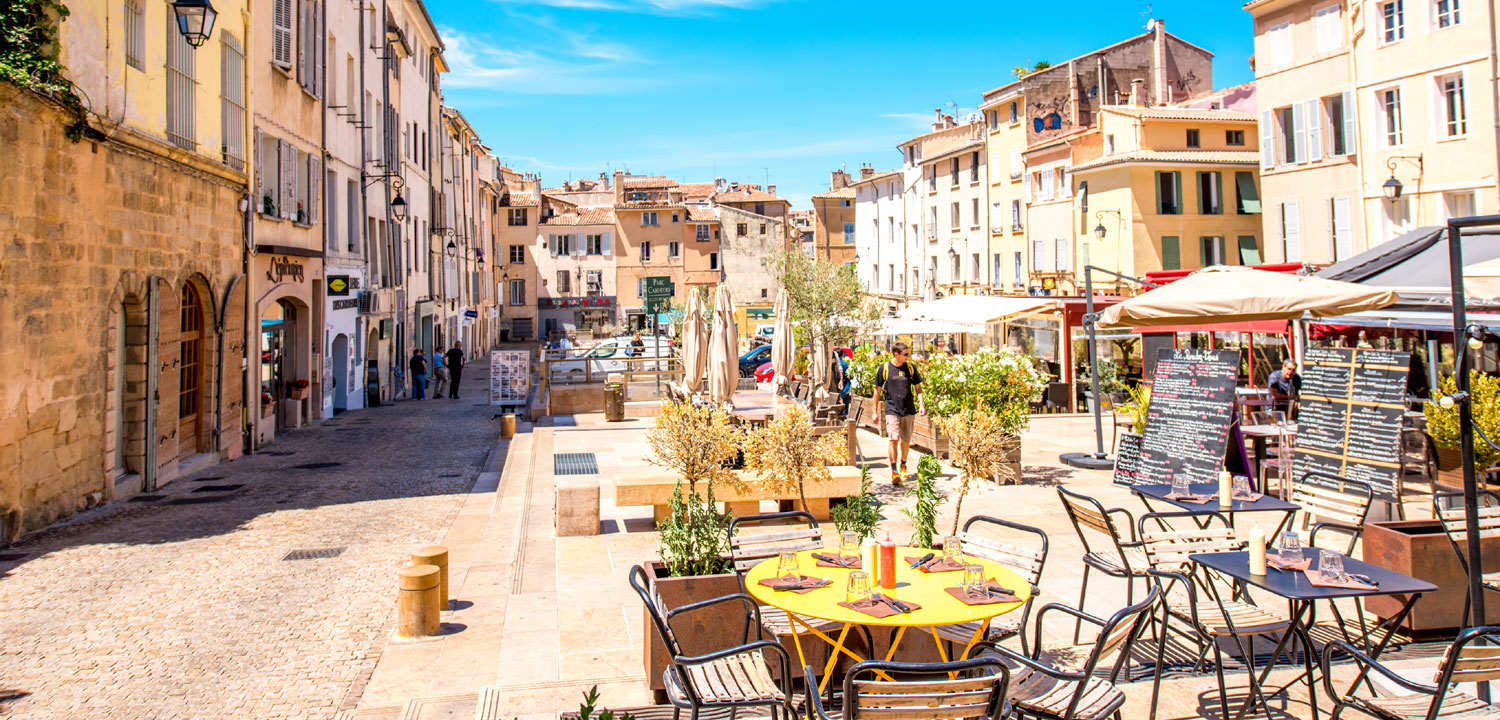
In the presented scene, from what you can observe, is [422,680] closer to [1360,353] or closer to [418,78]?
[1360,353]

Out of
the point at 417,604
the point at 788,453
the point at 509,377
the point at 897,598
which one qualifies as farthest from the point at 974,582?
the point at 509,377

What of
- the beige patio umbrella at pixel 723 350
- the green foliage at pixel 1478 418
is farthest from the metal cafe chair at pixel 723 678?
the beige patio umbrella at pixel 723 350

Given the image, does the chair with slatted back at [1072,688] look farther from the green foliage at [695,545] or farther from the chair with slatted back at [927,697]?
the green foliage at [695,545]

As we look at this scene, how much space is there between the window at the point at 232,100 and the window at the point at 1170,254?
27.7 meters

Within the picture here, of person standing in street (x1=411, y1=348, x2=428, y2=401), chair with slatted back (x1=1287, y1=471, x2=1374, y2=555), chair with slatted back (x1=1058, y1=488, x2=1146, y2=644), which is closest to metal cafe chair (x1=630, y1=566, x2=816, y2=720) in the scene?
chair with slatted back (x1=1058, y1=488, x2=1146, y2=644)

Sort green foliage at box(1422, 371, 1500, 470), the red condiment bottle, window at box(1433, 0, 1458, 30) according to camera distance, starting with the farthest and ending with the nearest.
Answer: window at box(1433, 0, 1458, 30)
green foliage at box(1422, 371, 1500, 470)
the red condiment bottle

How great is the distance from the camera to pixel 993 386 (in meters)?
12.3

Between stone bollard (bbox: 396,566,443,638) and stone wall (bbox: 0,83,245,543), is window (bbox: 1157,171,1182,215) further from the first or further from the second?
stone bollard (bbox: 396,566,443,638)

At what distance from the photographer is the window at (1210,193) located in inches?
1314

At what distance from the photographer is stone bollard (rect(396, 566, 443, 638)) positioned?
21.8 ft

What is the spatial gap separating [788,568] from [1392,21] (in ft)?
79.3

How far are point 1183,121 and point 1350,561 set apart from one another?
106ft

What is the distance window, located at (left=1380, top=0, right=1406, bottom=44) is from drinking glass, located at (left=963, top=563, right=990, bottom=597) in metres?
23.5

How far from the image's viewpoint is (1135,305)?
33.2ft
